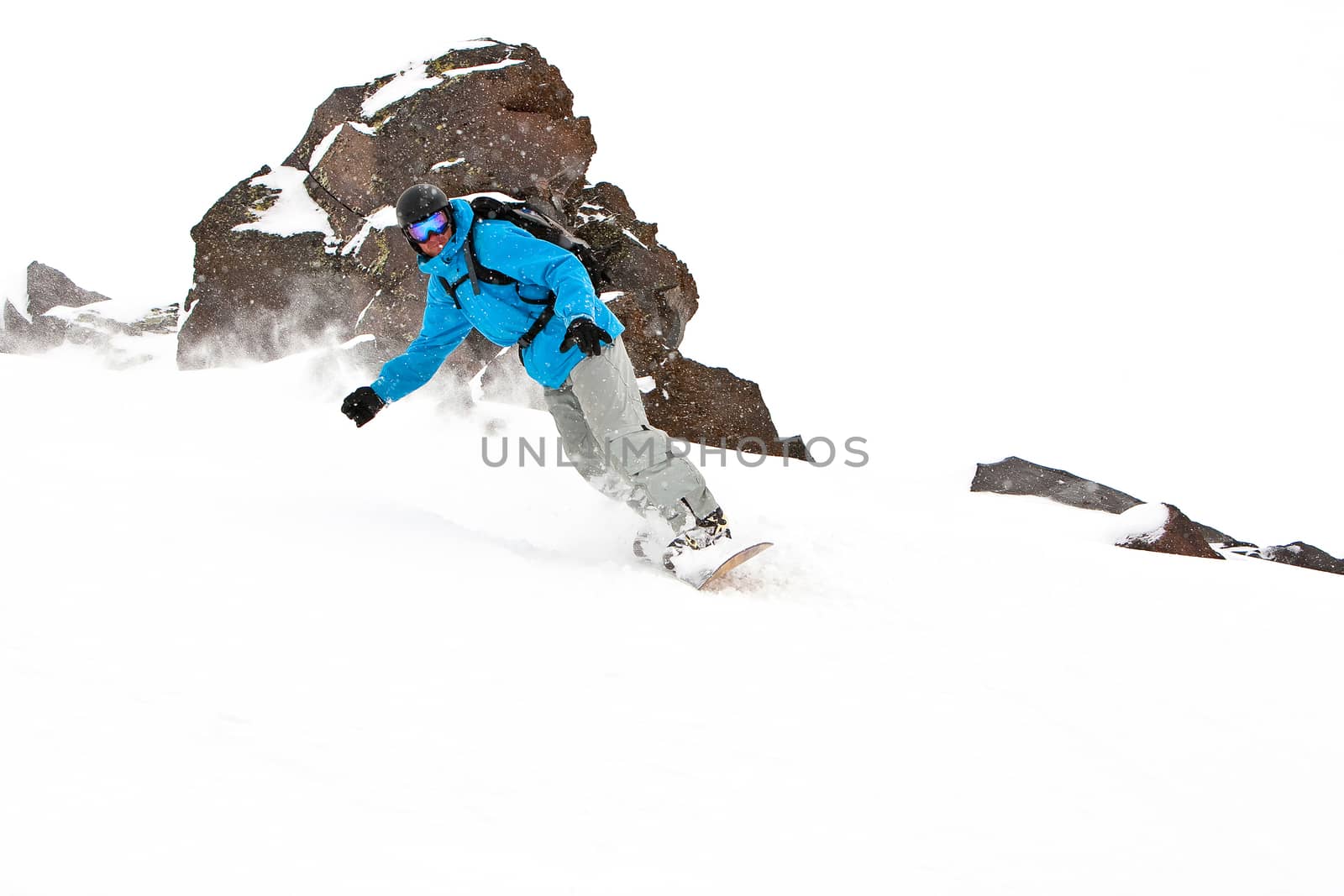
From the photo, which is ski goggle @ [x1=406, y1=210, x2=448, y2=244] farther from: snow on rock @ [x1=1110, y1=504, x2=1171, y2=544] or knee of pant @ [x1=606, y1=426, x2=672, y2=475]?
snow on rock @ [x1=1110, y1=504, x2=1171, y2=544]

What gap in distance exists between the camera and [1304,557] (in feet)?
31.7

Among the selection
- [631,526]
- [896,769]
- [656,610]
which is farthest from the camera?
[631,526]

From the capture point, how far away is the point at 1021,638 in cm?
376

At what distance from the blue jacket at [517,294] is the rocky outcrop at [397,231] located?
7.58 meters

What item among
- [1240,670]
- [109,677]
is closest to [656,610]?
[109,677]

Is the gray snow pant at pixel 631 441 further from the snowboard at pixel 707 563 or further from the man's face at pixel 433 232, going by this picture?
the man's face at pixel 433 232

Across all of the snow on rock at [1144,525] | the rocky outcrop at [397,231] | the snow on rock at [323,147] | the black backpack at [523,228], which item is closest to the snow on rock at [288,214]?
the rocky outcrop at [397,231]

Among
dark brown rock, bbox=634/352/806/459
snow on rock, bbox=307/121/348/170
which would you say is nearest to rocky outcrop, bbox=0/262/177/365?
snow on rock, bbox=307/121/348/170

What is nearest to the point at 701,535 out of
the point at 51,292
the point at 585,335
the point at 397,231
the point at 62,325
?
the point at 585,335

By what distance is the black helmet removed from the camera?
169 inches

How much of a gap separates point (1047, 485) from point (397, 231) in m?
10.5

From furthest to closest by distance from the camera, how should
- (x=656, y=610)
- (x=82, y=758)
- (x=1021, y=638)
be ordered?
(x=1021, y=638) < (x=656, y=610) < (x=82, y=758)

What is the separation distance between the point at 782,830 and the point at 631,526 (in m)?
3.65

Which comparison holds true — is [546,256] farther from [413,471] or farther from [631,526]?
[413,471]
